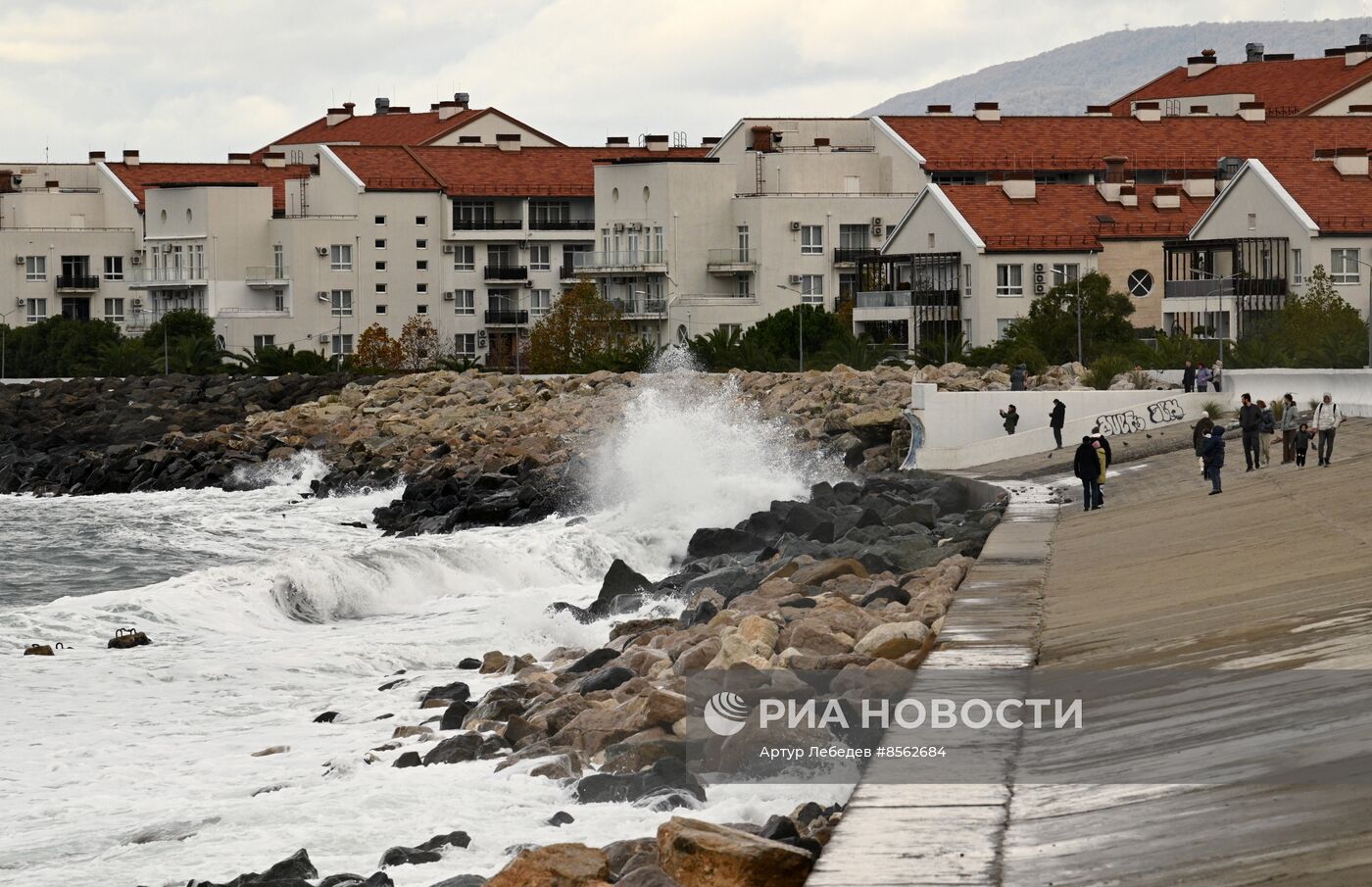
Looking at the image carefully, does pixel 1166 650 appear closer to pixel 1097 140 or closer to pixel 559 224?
pixel 1097 140

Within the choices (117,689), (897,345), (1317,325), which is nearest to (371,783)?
(117,689)

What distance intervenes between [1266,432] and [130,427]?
3911 centimetres

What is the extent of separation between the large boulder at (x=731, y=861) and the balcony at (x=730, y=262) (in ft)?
243

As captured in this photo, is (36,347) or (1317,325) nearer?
(1317,325)

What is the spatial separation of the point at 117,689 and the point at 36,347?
241ft

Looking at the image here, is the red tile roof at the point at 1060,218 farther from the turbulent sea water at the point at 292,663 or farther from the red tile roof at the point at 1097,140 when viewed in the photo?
the turbulent sea water at the point at 292,663

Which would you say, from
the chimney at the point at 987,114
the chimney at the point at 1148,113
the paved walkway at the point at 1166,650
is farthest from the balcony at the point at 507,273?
the paved walkway at the point at 1166,650

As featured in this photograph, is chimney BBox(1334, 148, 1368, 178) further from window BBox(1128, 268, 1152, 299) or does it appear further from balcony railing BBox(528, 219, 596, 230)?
balcony railing BBox(528, 219, 596, 230)

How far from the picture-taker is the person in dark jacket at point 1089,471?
91.9 ft

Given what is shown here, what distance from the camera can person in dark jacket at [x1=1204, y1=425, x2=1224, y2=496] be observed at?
27.5 meters

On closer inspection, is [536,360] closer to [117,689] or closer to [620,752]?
[117,689]

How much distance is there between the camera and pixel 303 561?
28016 millimetres

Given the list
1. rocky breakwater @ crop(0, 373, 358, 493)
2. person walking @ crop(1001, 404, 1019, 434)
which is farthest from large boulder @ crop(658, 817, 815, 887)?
rocky breakwater @ crop(0, 373, 358, 493)

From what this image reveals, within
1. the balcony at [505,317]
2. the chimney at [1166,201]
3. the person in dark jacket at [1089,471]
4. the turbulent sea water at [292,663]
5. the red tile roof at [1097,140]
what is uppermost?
the red tile roof at [1097,140]
